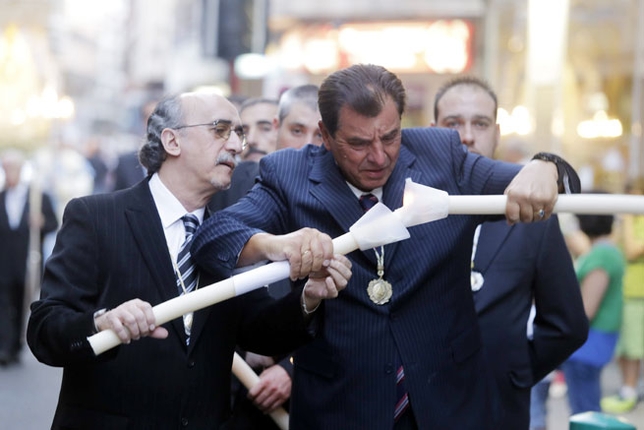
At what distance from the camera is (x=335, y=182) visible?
11.5 feet

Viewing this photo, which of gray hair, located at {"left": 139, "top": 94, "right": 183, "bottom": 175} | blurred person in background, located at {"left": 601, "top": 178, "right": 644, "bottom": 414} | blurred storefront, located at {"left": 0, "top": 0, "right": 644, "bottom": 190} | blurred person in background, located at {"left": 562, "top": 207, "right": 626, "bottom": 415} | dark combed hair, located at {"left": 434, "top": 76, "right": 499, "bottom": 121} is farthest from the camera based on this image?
blurred storefront, located at {"left": 0, "top": 0, "right": 644, "bottom": 190}

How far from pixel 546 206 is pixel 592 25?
37.4ft

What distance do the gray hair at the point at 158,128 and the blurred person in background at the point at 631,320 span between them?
21.4 feet

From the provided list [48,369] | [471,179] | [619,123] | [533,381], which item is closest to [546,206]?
[471,179]

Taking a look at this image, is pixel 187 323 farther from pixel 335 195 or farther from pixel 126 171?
pixel 126 171

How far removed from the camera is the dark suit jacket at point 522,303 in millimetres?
4492

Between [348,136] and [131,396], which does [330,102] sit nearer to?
[348,136]

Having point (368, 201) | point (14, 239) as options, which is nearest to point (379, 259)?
point (368, 201)

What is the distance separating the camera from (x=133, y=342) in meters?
3.56

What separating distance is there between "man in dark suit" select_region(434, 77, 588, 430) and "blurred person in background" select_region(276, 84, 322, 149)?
1.13 meters

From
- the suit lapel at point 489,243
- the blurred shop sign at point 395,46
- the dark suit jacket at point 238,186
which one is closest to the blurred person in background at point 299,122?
the dark suit jacket at point 238,186

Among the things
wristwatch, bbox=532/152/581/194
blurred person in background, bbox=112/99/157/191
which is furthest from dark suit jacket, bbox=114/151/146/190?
wristwatch, bbox=532/152/581/194

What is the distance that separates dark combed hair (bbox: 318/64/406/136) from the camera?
131 inches

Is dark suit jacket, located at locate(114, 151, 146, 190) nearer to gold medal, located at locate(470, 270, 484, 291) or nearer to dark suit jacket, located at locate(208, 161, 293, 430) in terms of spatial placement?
dark suit jacket, located at locate(208, 161, 293, 430)
